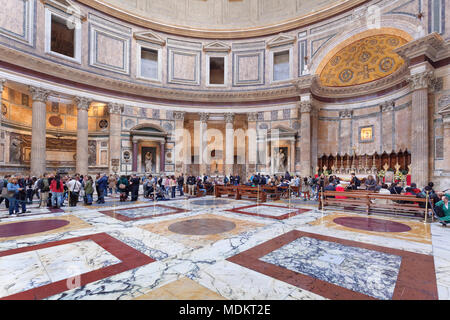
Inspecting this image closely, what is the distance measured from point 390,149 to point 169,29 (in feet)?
68.4

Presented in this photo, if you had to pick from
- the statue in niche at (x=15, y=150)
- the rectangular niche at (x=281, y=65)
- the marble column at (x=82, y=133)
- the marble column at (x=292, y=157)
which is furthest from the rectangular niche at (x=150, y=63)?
the marble column at (x=292, y=157)

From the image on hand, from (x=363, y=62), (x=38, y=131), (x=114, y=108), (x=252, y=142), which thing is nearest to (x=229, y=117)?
(x=252, y=142)

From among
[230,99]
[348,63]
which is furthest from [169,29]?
[348,63]

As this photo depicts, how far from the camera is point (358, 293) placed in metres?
2.85

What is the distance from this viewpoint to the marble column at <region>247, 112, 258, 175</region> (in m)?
20.4

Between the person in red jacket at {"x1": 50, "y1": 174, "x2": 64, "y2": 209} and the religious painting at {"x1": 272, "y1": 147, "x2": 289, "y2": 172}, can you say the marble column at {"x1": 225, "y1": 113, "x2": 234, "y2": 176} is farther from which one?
the person in red jacket at {"x1": 50, "y1": 174, "x2": 64, "y2": 209}

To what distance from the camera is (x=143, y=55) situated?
20.3 m

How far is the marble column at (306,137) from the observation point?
58.1 ft

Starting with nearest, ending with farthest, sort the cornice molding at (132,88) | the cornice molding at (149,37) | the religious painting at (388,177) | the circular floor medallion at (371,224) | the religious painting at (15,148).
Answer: the circular floor medallion at (371,224) < the cornice molding at (132,88) < the religious painting at (388,177) < the religious painting at (15,148) < the cornice molding at (149,37)

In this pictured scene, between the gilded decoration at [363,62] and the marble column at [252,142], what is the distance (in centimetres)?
673

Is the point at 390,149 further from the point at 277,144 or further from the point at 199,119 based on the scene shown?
the point at 199,119

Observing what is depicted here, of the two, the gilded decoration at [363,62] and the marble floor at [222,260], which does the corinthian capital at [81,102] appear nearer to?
the marble floor at [222,260]

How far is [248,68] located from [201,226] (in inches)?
725

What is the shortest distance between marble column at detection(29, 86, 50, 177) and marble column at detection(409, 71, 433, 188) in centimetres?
2262
